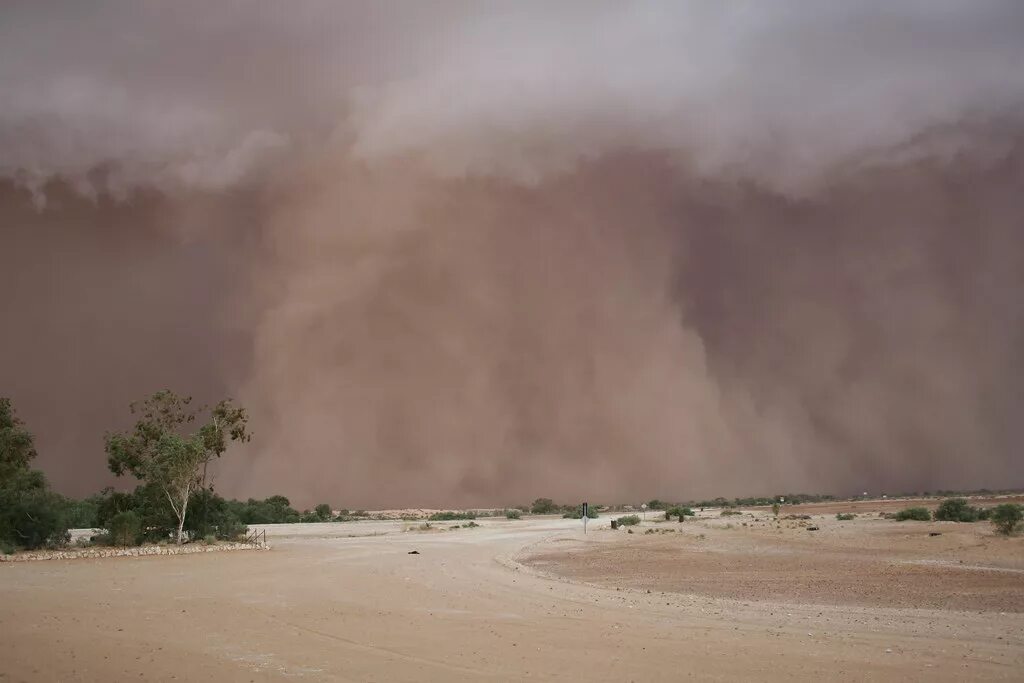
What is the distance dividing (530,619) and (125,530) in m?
32.1

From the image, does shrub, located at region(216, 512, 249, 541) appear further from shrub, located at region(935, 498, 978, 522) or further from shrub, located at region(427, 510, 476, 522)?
shrub, located at region(427, 510, 476, 522)

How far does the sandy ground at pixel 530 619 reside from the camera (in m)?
10.3

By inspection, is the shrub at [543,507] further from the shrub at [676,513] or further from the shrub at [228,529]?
the shrub at [228,529]

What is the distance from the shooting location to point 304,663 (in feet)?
34.8

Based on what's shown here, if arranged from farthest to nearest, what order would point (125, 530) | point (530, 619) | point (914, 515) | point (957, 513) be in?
point (914, 515), point (957, 513), point (125, 530), point (530, 619)

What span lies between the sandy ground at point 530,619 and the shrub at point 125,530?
8.23m

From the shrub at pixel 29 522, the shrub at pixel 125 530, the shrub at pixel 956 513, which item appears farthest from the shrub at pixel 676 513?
the shrub at pixel 29 522

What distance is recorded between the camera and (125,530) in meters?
39.4

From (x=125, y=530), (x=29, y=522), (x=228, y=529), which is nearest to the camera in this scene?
(x=29, y=522)

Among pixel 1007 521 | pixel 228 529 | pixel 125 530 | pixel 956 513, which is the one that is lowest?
pixel 956 513

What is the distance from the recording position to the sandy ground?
10.3m

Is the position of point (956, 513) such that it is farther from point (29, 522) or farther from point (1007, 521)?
point (29, 522)

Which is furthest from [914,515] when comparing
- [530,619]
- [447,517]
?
[447,517]

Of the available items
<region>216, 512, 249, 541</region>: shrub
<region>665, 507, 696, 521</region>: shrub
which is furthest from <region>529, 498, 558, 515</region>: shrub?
<region>216, 512, 249, 541</region>: shrub
